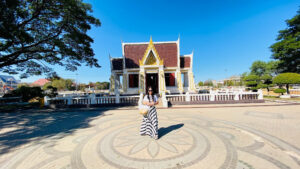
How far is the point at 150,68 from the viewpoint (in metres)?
13.0

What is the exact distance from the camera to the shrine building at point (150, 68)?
13.0m

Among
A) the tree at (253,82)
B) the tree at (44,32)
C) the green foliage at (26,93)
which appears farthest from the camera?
the tree at (253,82)

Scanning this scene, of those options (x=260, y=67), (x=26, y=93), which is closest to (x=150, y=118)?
(x=26, y=93)

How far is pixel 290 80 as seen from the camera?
10.4 metres

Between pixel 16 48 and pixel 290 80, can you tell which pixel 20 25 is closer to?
pixel 16 48

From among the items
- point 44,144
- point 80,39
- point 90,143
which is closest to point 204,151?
point 90,143

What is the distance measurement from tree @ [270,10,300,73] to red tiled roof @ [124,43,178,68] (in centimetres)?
1933

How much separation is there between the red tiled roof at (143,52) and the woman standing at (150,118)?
37.0 feet

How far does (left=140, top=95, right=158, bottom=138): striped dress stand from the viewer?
3244 mm

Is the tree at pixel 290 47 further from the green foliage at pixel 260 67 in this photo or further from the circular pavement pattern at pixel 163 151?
the green foliage at pixel 260 67

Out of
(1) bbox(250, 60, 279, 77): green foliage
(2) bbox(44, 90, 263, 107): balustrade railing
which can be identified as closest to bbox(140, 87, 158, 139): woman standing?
(2) bbox(44, 90, 263, 107): balustrade railing

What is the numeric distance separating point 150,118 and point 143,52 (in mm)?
13129

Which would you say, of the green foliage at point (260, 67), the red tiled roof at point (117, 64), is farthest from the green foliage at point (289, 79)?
the green foliage at point (260, 67)

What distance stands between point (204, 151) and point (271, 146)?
2.12 metres
